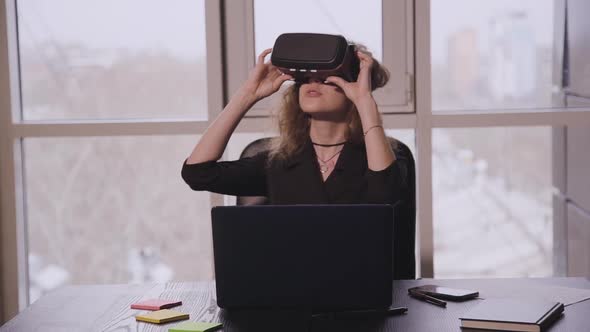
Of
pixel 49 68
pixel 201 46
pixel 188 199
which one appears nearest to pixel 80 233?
pixel 188 199

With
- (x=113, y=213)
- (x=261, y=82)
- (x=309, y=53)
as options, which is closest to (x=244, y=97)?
(x=261, y=82)

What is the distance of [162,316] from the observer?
1.76 metres

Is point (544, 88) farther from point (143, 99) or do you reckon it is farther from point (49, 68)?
point (49, 68)

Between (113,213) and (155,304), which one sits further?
(113,213)

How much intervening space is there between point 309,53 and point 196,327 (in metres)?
0.83

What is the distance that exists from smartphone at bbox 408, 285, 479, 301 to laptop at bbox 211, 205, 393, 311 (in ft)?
0.78

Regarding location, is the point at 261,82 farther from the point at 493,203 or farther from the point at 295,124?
the point at 493,203

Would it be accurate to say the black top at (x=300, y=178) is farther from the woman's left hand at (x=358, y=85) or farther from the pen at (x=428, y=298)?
the pen at (x=428, y=298)

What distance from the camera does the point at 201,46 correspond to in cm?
346

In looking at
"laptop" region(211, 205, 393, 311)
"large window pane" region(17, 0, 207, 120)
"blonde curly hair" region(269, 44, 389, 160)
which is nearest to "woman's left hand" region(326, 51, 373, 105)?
"blonde curly hair" region(269, 44, 389, 160)

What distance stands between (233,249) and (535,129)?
87.2 inches

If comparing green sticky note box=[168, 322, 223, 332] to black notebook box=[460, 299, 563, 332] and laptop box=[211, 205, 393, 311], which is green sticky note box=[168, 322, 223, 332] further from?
black notebook box=[460, 299, 563, 332]

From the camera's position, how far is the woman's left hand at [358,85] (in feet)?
7.72

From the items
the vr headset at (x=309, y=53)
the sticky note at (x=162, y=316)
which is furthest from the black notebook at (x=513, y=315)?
the vr headset at (x=309, y=53)
